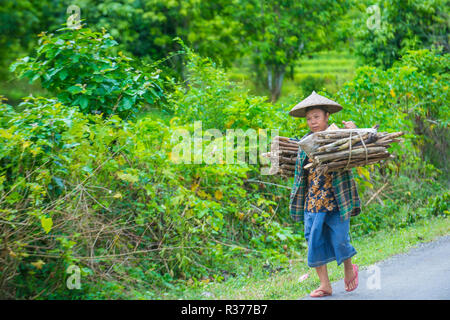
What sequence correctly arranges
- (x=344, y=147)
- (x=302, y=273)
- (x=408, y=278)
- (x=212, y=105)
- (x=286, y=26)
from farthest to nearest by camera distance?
(x=286, y=26) → (x=212, y=105) → (x=302, y=273) → (x=408, y=278) → (x=344, y=147)

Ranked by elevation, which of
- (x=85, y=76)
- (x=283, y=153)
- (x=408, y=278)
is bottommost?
(x=408, y=278)

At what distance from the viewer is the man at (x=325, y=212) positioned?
5.22 metres

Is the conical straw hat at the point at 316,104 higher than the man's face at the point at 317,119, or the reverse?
the conical straw hat at the point at 316,104

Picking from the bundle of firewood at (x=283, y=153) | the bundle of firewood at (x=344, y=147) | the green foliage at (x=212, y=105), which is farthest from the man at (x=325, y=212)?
the green foliage at (x=212, y=105)

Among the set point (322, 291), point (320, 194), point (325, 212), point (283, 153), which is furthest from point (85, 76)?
point (322, 291)

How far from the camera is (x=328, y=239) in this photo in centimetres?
535

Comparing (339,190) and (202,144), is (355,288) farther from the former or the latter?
(202,144)

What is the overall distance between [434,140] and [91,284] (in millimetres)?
7872

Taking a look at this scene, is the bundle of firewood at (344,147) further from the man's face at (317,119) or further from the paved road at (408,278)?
the paved road at (408,278)

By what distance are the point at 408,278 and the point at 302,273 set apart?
1236 mm

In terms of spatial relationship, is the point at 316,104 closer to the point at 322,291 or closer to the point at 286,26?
the point at 322,291

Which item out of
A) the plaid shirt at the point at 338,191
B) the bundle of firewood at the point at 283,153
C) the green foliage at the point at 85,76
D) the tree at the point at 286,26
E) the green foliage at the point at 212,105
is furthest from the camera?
the tree at the point at 286,26

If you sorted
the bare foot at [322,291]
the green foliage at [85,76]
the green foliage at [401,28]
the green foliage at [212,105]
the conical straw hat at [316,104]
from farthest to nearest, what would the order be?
the green foliage at [401,28]
the green foliage at [212,105]
the green foliage at [85,76]
the conical straw hat at [316,104]
the bare foot at [322,291]

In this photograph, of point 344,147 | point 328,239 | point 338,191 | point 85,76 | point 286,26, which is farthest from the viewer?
point 286,26
